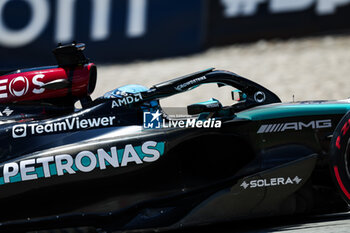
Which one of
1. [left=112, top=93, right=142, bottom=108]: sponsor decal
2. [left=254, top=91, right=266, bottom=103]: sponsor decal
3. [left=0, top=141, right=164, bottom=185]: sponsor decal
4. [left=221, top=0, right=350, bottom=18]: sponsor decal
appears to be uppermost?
[left=221, top=0, right=350, bottom=18]: sponsor decal

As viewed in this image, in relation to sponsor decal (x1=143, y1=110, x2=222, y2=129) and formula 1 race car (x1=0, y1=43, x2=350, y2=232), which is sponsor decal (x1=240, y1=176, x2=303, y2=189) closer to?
formula 1 race car (x1=0, y1=43, x2=350, y2=232)

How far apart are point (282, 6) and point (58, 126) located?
876 centimetres

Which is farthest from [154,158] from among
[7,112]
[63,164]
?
[7,112]

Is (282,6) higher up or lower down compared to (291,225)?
higher up

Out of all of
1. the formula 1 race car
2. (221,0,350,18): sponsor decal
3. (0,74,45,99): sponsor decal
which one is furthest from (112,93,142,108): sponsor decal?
(221,0,350,18): sponsor decal

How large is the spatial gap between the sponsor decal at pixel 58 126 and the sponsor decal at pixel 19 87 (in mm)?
462

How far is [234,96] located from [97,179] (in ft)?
4.76

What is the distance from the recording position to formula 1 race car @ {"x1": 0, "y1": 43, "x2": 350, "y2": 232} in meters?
4.70

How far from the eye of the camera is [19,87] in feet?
17.2

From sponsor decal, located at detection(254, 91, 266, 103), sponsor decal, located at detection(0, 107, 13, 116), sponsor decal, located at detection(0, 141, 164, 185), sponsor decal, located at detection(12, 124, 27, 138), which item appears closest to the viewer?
sponsor decal, located at detection(0, 141, 164, 185)

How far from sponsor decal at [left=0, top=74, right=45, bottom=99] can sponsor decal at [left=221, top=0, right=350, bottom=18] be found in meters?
8.28

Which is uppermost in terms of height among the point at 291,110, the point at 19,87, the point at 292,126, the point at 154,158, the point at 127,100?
the point at 19,87

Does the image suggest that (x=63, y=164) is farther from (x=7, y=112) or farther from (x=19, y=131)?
(x=7, y=112)

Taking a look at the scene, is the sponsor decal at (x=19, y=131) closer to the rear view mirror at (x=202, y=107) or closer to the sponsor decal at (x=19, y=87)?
the sponsor decal at (x=19, y=87)
